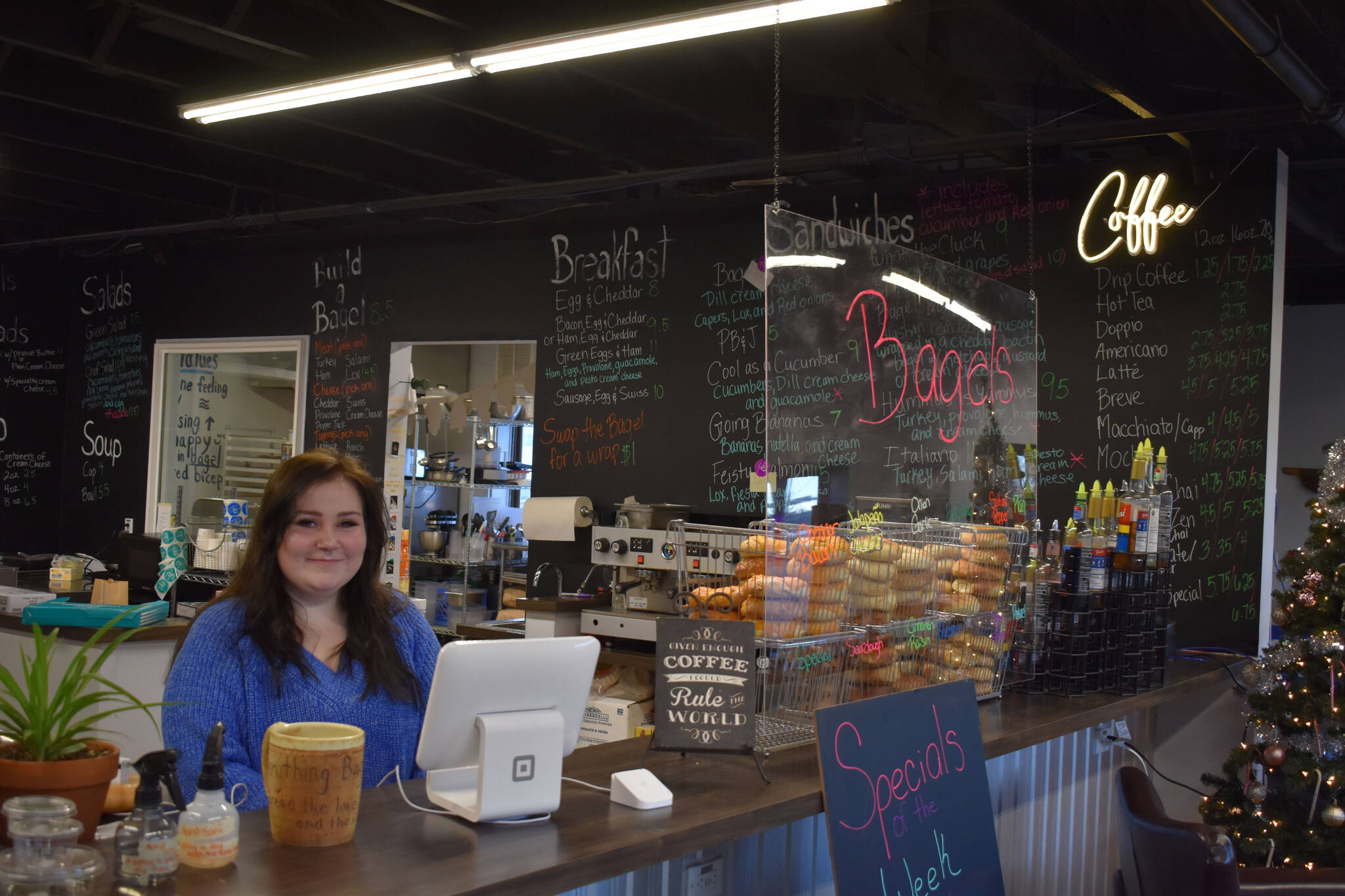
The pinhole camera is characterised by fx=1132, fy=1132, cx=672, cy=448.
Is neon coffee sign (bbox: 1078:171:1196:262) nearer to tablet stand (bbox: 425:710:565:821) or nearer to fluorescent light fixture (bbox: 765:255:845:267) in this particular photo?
fluorescent light fixture (bbox: 765:255:845:267)

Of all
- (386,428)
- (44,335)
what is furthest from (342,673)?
(44,335)

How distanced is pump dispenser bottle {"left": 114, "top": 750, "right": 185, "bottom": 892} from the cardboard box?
11.1 feet

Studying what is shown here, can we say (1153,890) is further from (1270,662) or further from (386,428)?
(386,428)

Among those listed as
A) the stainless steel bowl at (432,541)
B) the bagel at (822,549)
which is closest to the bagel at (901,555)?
the bagel at (822,549)

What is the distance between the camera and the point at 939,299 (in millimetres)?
3199

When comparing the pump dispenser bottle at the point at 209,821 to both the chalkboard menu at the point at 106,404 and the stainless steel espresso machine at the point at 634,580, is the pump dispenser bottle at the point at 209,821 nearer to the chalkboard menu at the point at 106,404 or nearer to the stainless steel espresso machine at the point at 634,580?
the stainless steel espresso machine at the point at 634,580

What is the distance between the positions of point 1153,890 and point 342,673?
1823 mm

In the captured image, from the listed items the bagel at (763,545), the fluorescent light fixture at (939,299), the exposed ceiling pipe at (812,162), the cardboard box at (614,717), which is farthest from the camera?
the cardboard box at (614,717)

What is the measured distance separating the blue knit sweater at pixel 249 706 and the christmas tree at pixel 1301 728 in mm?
2725

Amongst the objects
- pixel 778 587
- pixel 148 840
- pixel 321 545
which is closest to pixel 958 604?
pixel 778 587

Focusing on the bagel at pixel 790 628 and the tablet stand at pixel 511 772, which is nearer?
the tablet stand at pixel 511 772

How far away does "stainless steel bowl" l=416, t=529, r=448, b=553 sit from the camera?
23.5ft

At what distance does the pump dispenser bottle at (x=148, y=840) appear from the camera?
57.5 inches

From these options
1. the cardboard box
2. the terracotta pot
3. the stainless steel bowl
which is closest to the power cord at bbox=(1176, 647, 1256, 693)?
the cardboard box
